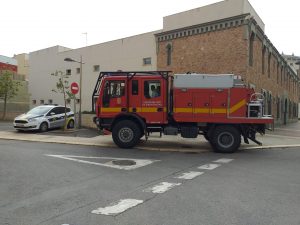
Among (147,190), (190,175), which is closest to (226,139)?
(190,175)

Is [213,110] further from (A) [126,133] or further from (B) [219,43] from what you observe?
(B) [219,43]

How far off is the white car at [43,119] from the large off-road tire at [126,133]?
790 cm

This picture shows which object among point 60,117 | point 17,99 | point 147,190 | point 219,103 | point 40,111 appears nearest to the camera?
point 147,190

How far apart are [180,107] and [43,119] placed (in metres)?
10.1

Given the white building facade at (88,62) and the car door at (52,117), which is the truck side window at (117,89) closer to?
the car door at (52,117)

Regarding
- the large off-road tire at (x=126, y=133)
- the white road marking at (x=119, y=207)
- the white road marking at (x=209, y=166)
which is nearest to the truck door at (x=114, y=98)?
the large off-road tire at (x=126, y=133)

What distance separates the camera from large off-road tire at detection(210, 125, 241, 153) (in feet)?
44.9

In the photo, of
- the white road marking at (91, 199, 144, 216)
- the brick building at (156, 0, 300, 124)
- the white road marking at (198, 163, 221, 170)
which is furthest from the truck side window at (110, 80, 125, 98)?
the brick building at (156, 0, 300, 124)

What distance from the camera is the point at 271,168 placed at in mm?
10484

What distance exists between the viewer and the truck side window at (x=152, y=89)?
14.1 metres

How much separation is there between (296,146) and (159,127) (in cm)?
643

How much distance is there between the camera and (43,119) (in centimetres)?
2097

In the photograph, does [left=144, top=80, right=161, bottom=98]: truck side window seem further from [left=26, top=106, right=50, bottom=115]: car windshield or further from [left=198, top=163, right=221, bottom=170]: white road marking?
[left=26, top=106, right=50, bottom=115]: car windshield

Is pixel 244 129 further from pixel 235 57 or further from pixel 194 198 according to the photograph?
pixel 235 57
